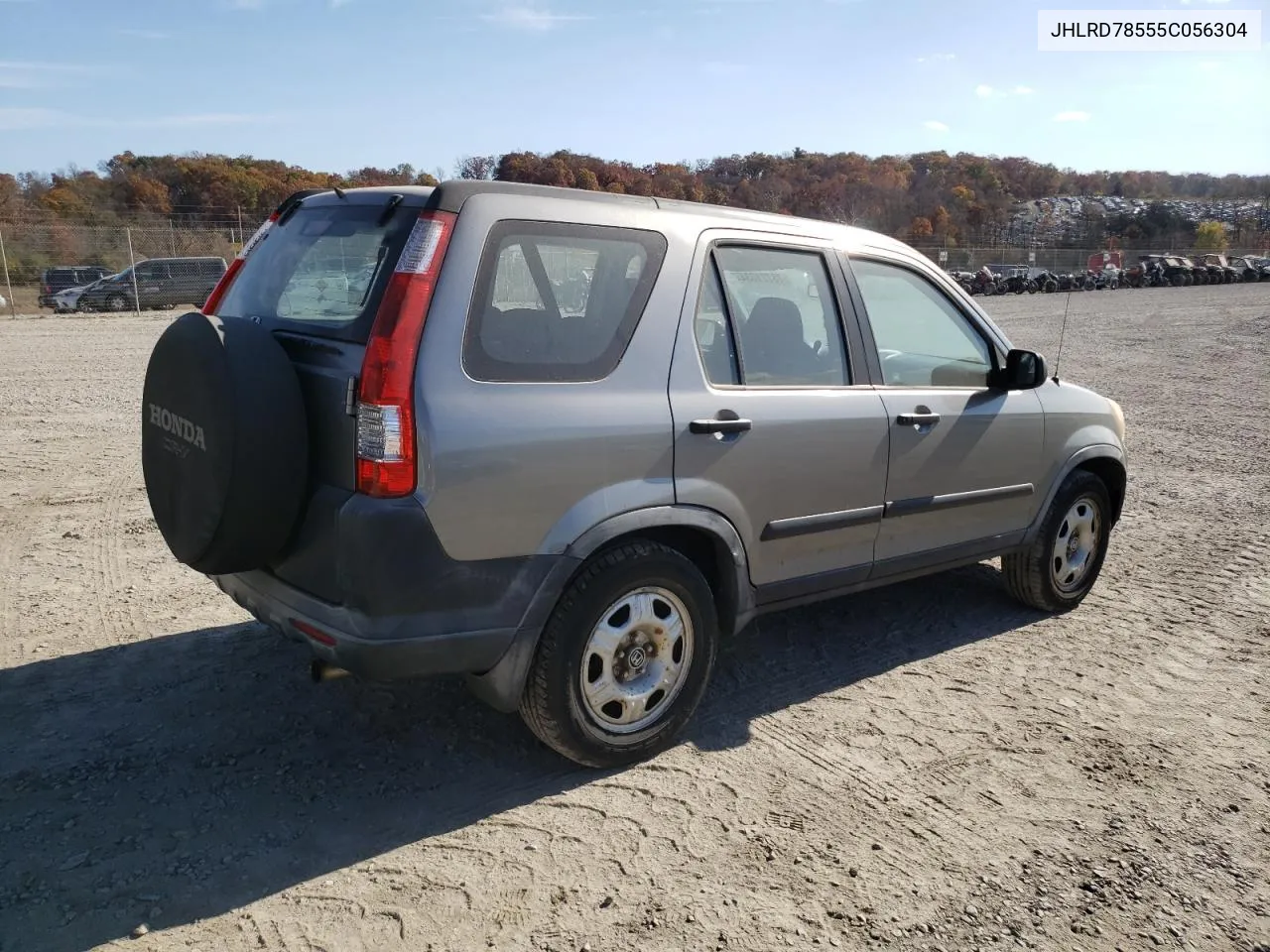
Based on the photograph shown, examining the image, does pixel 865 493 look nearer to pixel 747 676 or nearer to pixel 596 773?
pixel 747 676

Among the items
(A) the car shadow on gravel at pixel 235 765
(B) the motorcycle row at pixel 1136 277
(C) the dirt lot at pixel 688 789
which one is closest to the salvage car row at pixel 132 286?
(C) the dirt lot at pixel 688 789

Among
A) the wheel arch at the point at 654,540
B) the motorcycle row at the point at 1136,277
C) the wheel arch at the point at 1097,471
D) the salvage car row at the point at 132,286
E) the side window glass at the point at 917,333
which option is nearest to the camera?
the wheel arch at the point at 654,540

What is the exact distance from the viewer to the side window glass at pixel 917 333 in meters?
4.25

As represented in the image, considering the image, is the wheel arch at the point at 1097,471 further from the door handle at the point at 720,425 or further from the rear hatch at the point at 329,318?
the rear hatch at the point at 329,318

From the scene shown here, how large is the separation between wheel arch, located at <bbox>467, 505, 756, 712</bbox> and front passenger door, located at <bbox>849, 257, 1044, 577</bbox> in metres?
0.88

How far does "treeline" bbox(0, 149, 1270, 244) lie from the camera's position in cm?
2830

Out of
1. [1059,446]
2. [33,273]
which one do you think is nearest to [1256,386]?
[1059,446]

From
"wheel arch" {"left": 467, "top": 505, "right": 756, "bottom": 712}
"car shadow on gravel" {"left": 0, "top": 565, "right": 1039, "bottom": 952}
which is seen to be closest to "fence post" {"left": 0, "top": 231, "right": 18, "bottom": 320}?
"car shadow on gravel" {"left": 0, "top": 565, "right": 1039, "bottom": 952}

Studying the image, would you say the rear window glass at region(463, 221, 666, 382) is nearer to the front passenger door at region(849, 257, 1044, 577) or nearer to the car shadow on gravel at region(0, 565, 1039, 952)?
the front passenger door at region(849, 257, 1044, 577)

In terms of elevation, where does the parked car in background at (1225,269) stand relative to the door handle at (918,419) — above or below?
above

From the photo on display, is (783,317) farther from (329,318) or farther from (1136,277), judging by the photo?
(1136,277)

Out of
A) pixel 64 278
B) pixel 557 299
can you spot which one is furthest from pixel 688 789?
pixel 64 278

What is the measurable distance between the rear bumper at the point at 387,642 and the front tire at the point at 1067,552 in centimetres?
323

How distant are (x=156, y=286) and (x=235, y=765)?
2590cm
